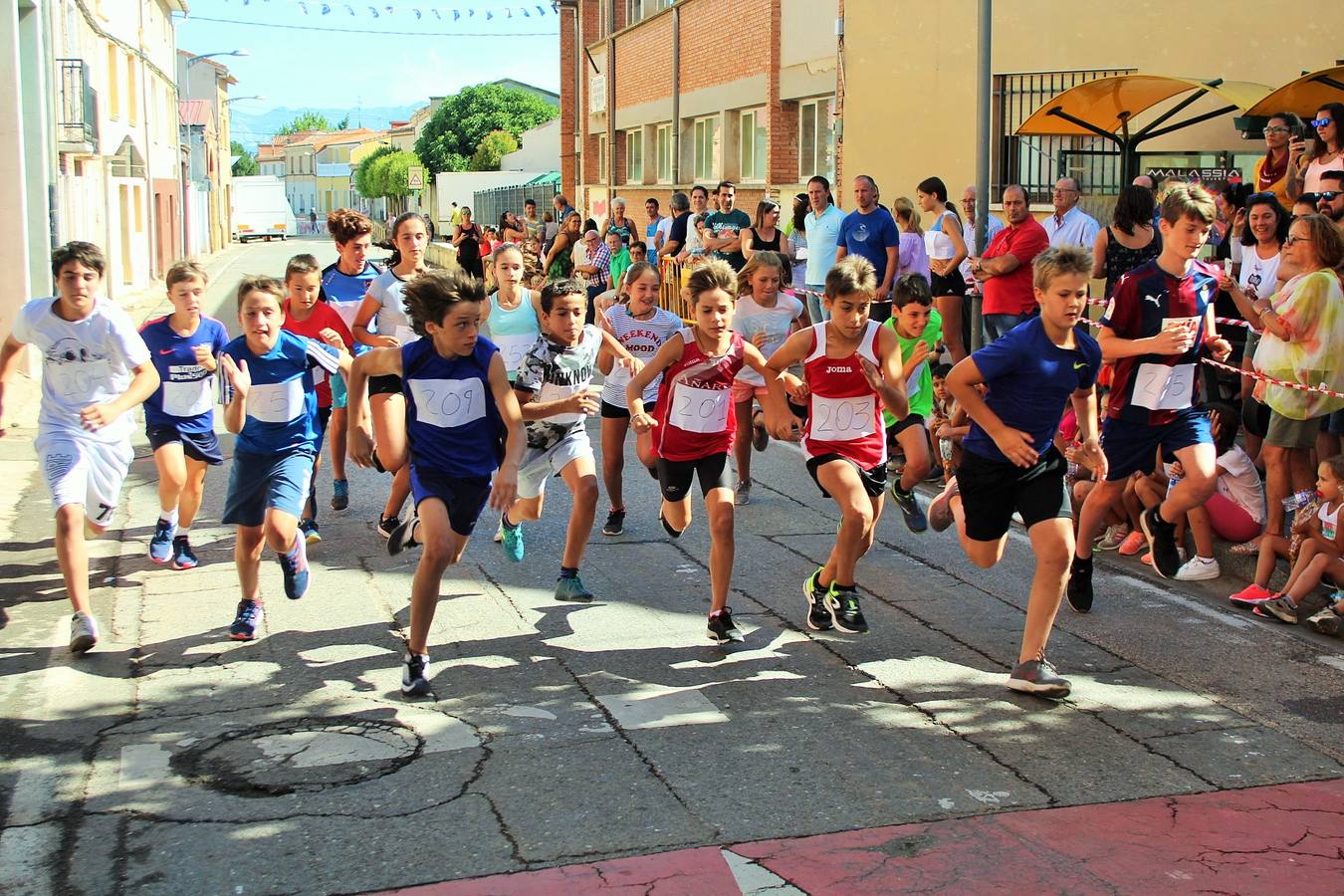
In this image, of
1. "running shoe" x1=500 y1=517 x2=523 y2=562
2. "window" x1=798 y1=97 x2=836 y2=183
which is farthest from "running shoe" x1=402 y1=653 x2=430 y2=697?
"window" x1=798 y1=97 x2=836 y2=183

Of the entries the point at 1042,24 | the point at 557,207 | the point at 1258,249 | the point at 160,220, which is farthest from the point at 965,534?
the point at 160,220

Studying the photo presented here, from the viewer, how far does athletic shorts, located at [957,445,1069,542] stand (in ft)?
20.0

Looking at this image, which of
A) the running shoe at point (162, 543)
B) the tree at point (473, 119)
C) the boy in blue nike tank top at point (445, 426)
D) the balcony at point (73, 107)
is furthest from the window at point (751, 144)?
the tree at point (473, 119)

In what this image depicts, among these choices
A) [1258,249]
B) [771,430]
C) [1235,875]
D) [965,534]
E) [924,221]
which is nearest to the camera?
[1235,875]

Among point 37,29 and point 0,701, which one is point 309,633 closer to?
point 0,701

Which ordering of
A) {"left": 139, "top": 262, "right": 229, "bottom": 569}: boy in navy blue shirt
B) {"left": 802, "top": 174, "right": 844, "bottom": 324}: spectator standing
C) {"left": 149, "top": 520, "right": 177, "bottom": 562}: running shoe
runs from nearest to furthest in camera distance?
{"left": 139, "top": 262, "right": 229, "bottom": 569}: boy in navy blue shirt
{"left": 149, "top": 520, "right": 177, "bottom": 562}: running shoe
{"left": 802, "top": 174, "right": 844, "bottom": 324}: spectator standing

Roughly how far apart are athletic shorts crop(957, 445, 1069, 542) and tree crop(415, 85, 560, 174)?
7231 cm

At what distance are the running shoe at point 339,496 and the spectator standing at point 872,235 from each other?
5055 millimetres

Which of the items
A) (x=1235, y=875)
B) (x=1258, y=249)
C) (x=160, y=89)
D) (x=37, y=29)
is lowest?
(x=1235, y=875)

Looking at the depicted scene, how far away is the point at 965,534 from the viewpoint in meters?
6.42

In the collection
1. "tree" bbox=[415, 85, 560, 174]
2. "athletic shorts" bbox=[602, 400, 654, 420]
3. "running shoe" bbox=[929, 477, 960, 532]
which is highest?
"tree" bbox=[415, 85, 560, 174]

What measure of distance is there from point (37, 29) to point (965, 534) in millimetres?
14624

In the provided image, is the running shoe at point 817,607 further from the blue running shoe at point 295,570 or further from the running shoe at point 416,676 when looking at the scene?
the blue running shoe at point 295,570

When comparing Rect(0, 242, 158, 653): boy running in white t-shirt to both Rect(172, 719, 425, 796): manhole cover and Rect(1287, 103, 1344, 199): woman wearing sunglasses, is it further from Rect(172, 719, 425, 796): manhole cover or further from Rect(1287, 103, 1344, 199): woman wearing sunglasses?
Rect(1287, 103, 1344, 199): woman wearing sunglasses
